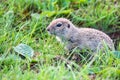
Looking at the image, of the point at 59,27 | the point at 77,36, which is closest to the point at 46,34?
the point at 59,27

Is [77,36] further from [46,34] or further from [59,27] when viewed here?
[46,34]

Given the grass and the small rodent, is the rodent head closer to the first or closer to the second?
the small rodent

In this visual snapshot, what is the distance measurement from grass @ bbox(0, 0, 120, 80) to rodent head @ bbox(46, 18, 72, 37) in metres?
0.13

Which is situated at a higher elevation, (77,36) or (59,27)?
(59,27)

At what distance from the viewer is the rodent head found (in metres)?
5.05

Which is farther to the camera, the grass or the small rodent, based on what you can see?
the small rodent

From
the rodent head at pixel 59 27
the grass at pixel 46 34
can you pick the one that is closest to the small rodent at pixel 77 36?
the rodent head at pixel 59 27

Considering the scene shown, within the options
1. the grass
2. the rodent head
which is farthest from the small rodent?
the grass

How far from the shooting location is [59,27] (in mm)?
5102

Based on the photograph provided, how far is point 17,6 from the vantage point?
5.64m

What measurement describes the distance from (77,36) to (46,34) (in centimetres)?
40

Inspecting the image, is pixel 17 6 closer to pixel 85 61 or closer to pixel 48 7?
pixel 48 7

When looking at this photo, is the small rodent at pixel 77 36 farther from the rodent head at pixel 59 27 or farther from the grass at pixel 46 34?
the grass at pixel 46 34

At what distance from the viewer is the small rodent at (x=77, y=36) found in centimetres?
502
